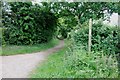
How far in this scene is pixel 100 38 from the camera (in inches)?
277

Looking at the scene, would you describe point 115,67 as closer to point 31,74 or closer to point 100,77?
point 100,77

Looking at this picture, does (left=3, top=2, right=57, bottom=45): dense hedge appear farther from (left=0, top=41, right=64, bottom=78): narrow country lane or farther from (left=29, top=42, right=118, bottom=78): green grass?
(left=29, top=42, right=118, bottom=78): green grass

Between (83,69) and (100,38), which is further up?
(100,38)

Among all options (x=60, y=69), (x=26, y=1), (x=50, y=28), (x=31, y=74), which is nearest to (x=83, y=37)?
(x=60, y=69)

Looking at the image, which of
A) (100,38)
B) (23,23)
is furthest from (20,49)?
(100,38)

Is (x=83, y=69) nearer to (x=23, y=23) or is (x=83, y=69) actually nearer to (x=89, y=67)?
(x=89, y=67)

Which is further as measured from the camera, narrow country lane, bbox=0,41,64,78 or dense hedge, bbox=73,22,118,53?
dense hedge, bbox=73,22,118,53

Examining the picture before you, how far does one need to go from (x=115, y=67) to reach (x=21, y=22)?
18.0 feet

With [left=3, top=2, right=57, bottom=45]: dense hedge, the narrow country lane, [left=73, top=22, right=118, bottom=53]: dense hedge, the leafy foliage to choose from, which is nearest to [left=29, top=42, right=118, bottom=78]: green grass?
the leafy foliage

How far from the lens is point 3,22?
31.6ft

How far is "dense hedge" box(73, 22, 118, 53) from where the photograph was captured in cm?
679

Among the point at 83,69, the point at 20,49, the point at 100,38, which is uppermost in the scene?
the point at 100,38

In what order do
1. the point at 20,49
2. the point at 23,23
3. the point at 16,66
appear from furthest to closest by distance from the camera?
the point at 23,23
the point at 20,49
the point at 16,66

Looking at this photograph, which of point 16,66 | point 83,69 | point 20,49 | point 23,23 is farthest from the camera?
point 23,23
